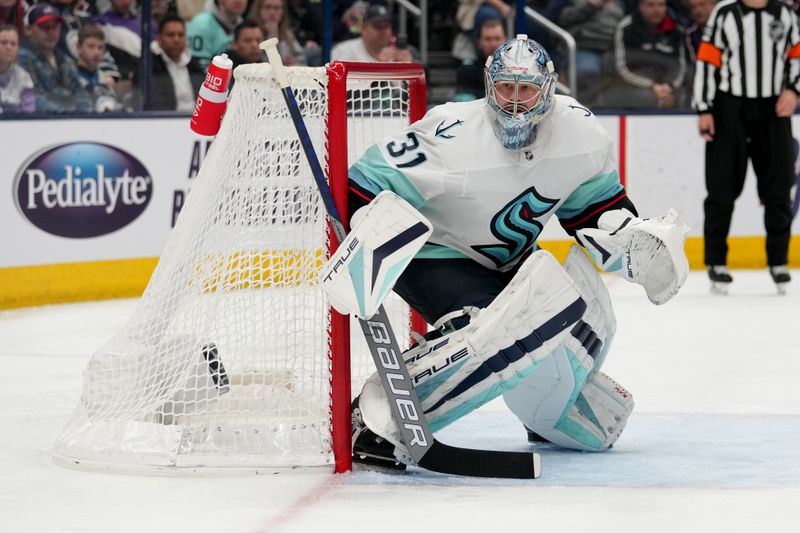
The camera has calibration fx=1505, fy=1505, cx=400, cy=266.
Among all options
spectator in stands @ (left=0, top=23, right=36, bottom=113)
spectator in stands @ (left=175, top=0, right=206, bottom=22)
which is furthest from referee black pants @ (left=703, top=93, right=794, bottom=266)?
spectator in stands @ (left=0, top=23, right=36, bottom=113)

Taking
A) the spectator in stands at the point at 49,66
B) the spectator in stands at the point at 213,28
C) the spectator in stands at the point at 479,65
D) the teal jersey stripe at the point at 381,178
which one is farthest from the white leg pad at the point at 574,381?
the spectator in stands at the point at 479,65

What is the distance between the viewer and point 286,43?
6.94 m

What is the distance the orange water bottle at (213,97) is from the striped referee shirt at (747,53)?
337cm

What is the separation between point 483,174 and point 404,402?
50cm

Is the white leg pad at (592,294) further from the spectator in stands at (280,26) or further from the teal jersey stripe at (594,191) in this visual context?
the spectator in stands at (280,26)

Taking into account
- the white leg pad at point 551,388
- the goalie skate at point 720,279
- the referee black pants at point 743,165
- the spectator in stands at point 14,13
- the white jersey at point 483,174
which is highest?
the white jersey at point 483,174

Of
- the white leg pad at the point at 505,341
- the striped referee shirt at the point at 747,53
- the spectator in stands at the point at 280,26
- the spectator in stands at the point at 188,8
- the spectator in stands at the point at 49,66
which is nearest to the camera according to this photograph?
the white leg pad at the point at 505,341

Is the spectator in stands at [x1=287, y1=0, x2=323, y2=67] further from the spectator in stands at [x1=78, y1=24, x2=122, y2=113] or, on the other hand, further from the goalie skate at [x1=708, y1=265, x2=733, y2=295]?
the goalie skate at [x1=708, y1=265, x2=733, y2=295]

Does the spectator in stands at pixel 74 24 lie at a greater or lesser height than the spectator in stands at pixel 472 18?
greater

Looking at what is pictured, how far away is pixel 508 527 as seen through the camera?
263 cm

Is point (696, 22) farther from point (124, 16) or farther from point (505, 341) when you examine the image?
point (505, 341)

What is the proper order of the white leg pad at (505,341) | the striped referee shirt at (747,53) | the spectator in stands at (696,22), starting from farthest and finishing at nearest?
the spectator in stands at (696,22) < the striped referee shirt at (747,53) < the white leg pad at (505,341)

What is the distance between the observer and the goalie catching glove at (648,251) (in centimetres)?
300

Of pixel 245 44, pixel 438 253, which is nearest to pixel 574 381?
pixel 438 253
